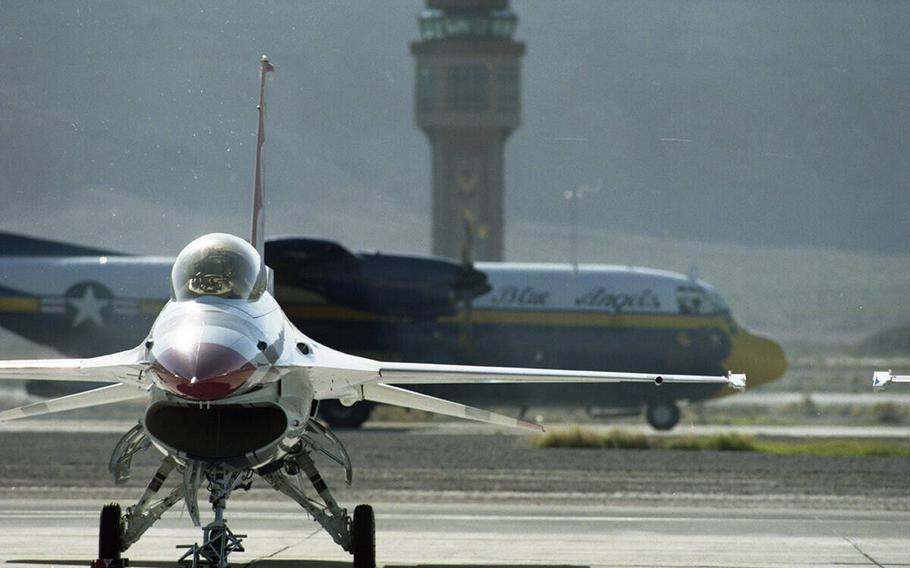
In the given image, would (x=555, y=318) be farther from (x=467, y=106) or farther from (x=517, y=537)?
(x=467, y=106)

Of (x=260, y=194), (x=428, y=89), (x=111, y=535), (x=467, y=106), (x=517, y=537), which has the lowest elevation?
(x=517, y=537)

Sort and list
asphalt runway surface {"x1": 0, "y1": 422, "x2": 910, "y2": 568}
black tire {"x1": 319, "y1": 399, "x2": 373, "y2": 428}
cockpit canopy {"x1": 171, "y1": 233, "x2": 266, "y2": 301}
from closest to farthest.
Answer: cockpit canopy {"x1": 171, "y1": 233, "x2": 266, "y2": 301} < asphalt runway surface {"x1": 0, "y1": 422, "x2": 910, "y2": 568} < black tire {"x1": 319, "y1": 399, "x2": 373, "y2": 428}

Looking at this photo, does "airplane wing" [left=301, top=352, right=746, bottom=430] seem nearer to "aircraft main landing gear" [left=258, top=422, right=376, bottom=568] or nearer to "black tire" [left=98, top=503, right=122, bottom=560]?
"aircraft main landing gear" [left=258, top=422, right=376, bottom=568]

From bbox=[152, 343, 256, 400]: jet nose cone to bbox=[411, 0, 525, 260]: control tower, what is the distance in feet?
239

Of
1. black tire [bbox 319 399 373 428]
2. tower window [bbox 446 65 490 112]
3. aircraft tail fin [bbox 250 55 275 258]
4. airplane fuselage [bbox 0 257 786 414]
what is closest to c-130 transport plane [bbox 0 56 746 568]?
aircraft tail fin [bbox 250 55 275 258]

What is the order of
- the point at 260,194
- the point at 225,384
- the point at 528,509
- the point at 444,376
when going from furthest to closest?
the point at 528,509 < the point at 260,194 < the point at 444,376 < the point at 225,384

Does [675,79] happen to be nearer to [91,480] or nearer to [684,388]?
[684,388]

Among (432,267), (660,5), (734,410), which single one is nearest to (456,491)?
(432,267)

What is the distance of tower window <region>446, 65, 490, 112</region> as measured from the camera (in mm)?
88750

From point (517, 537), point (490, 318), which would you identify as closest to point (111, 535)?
point (517, 537)

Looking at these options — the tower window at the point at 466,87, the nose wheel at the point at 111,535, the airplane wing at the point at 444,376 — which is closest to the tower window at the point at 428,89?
the tower window at the point at 466,87

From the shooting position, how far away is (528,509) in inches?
753

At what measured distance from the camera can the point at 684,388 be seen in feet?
120

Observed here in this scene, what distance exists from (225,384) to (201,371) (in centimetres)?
20
